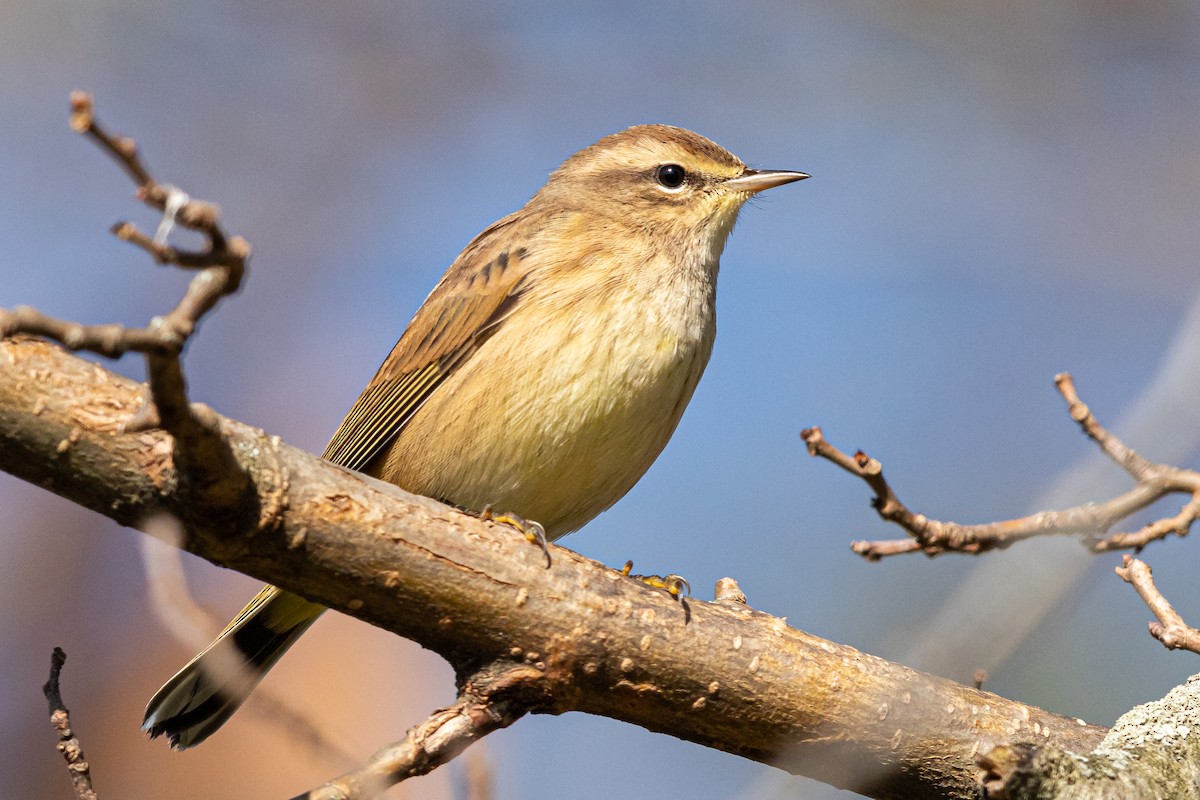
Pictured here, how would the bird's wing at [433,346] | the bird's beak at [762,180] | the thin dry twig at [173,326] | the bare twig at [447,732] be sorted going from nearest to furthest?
the thin dry twig at [173,326], the bare twig at [447,732], the bird's wing at [433,346], the bird's beak at [762,180]

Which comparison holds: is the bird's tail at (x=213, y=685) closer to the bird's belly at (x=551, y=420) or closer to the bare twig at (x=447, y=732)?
the bird's belly at (x=551, y=420)

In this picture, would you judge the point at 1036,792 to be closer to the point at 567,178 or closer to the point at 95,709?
the point at 567,178

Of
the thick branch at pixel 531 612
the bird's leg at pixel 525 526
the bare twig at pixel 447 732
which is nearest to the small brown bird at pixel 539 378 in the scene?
the bird's leg at pixel 525 526

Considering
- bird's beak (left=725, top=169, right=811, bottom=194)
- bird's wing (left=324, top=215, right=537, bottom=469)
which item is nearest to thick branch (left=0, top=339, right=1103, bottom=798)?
bird's wing (left=324, top=215, right=537, bottom=469)

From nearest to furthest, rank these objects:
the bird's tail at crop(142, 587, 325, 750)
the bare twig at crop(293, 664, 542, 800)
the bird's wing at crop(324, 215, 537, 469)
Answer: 1. the bare twig at crop(293, 664, 542, 800)
2. the bird's tail at crop(142, 587, 325, 750)
3. the bird's wing at crop(324, 215, 537, 469)

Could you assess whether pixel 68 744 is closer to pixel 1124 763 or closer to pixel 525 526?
pixel 525 526

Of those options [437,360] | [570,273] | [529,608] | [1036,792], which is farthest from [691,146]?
[1036,792]

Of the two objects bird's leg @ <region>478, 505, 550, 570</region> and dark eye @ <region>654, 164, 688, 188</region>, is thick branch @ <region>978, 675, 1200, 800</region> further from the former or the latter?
dark eye @ <region>654, 164, 688, 188</region>

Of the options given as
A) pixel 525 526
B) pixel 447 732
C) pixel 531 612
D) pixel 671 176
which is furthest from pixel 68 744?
pixel 671 176
